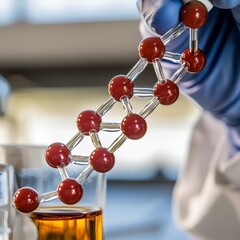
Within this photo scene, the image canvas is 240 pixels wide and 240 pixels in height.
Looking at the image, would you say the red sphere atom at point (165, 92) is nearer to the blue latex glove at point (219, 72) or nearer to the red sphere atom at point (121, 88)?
the red sphere atom at point (121, 88)

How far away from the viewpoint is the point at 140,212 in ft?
7.84

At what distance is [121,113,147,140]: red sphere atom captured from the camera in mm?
362

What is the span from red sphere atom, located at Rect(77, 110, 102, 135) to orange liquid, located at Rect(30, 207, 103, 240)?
6cm

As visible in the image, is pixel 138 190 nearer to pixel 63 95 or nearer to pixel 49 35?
pixel 63 95

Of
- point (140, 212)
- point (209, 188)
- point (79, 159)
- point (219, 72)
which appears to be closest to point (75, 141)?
point (79, 159)

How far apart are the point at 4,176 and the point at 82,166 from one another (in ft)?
0.17

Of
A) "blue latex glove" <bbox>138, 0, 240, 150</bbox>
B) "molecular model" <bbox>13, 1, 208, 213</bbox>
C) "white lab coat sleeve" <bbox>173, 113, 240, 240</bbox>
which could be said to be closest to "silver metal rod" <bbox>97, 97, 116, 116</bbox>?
"molecular model" <bbox>13, 1, 208, 213</bbox>

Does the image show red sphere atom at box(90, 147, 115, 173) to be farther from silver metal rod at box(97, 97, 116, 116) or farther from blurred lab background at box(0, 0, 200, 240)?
blurred lab background at box(0, 0, 200, 240)

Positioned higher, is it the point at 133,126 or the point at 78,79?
the point at 78,79

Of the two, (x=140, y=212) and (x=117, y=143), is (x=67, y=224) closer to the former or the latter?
(x=117, y=143)

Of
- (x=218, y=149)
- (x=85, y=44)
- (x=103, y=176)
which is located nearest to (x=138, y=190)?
(x=85, y=44)

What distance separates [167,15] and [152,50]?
38 mm

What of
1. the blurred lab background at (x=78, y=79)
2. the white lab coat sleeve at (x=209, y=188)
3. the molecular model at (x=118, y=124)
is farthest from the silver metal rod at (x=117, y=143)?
the blurred lab background at (x=78, y=79)

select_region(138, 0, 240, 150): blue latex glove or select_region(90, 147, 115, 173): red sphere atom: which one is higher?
select_region(138, 0, 240, 150): blue latex glove
